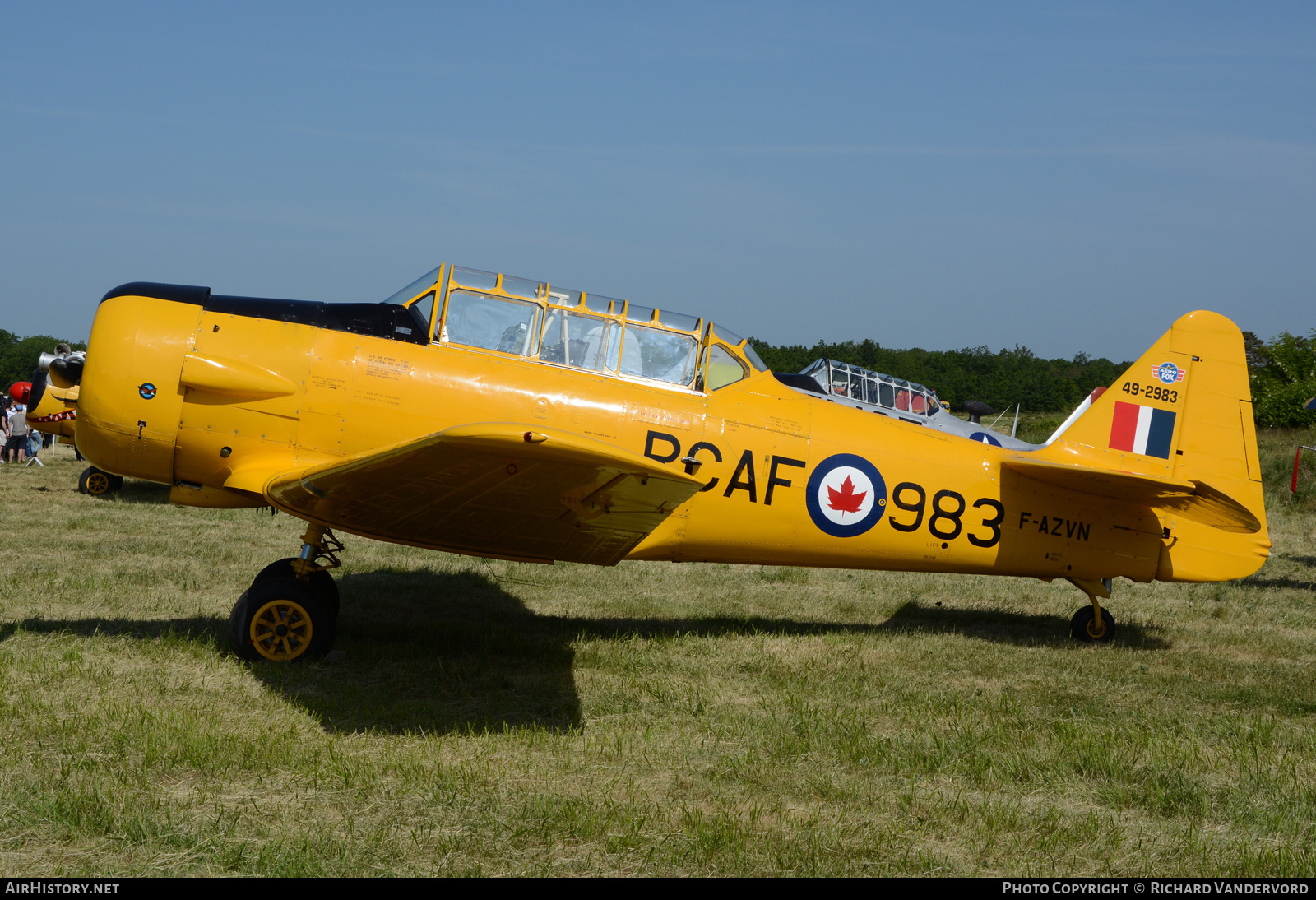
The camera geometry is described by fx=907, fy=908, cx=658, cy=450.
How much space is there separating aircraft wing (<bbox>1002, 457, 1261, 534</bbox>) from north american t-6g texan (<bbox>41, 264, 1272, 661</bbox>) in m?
0.03

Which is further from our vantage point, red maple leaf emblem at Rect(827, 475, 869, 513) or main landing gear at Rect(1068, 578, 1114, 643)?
main landing gear at Rect(1068, 578, 1114, 643)

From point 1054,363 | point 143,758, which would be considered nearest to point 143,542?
point 143,758

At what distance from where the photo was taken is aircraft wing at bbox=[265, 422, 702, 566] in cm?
395

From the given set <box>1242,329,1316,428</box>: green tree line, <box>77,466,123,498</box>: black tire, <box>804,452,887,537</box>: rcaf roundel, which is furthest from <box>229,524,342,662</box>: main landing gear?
<box>1242,329,1316,428</box>: green tree line

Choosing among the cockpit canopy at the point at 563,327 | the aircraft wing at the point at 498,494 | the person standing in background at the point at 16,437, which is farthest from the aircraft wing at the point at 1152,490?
the person standing in background at the point at 16,437

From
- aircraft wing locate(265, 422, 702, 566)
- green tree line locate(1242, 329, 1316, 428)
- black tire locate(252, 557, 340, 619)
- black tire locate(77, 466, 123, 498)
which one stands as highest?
green tree line locate(1242, 329, 1316, 428)

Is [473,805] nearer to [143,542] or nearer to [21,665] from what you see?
[21,665]

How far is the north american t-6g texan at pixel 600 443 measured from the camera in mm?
5328

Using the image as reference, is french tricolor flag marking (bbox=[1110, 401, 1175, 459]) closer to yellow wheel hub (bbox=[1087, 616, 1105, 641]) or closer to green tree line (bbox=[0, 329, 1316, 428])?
yellow wheel hub (bbox=[1087, 616, 1105, 641])

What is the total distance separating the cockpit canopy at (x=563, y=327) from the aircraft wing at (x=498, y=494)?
1.28m

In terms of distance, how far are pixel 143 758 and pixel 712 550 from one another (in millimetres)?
3704

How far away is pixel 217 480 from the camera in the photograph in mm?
5777

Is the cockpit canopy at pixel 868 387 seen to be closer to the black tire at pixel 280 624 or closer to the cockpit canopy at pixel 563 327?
the cockpit canopy at pixel 563 327

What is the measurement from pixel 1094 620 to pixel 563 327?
5.02 meters
